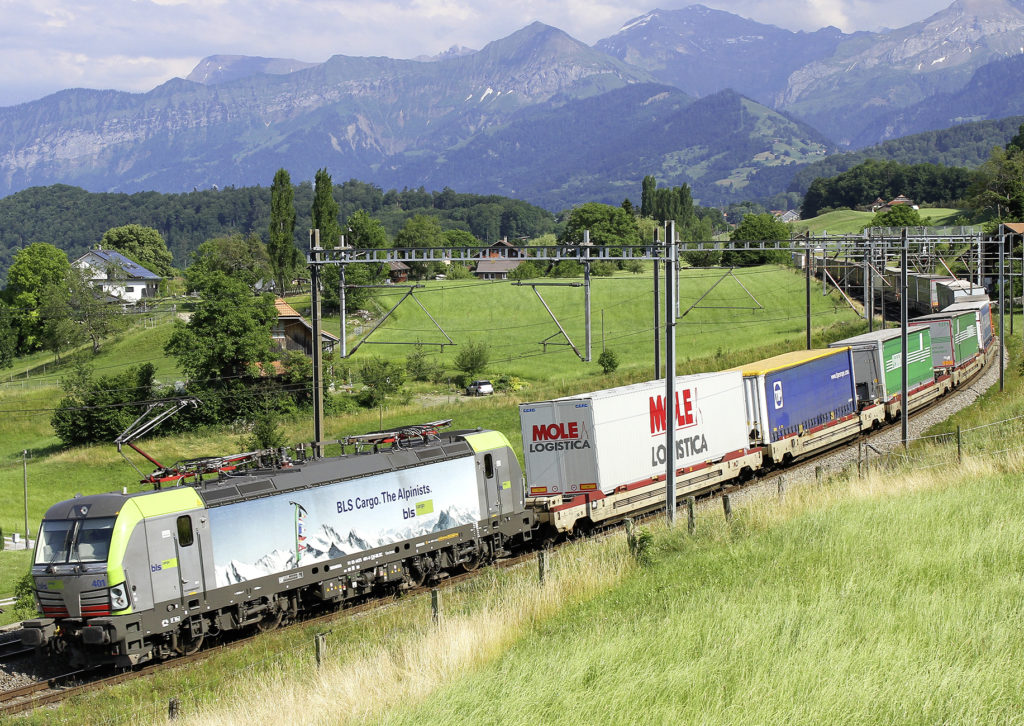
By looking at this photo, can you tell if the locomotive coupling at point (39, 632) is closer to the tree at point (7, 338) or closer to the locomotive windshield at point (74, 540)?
the locomotive windshield at point (74, 540)

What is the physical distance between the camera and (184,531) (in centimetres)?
1780

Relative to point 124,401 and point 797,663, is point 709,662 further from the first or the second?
point 124,401

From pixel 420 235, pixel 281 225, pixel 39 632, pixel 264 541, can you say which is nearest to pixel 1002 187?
pixel 420 235

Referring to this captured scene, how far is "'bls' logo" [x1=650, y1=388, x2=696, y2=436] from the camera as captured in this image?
87.2 feet

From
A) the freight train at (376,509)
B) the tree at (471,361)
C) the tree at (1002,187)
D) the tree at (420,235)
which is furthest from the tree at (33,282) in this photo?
the tree at (1002,187)

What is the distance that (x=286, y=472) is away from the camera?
781 inches

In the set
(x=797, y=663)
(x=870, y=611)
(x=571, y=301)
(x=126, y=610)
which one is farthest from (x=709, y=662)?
(x=571, y=301)

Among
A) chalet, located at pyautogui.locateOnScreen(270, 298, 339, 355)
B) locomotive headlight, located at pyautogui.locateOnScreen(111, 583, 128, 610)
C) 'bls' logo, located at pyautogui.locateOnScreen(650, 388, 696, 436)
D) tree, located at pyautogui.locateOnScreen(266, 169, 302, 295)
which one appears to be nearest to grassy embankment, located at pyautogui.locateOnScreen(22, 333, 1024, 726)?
locomotive headlight, located at pyautogui.locateOnScreen(111, 583, 128, 610)

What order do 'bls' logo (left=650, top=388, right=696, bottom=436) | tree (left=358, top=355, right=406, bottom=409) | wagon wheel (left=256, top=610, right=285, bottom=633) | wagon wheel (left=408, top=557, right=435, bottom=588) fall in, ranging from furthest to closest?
tree (left=358, top=355, right=406, bottom=409)
'bls' logo (left=650, top=388, right=696, bottom=436)
wagon wheel (left=408, top=557, right=435, bottom=588)
wagon wheel (left=256, top=610, right=285, bottom=633)

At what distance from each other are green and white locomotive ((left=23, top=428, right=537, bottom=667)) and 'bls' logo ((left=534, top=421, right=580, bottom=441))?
1.07 m

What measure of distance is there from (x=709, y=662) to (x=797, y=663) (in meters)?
0.95

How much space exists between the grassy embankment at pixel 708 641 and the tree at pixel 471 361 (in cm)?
5250

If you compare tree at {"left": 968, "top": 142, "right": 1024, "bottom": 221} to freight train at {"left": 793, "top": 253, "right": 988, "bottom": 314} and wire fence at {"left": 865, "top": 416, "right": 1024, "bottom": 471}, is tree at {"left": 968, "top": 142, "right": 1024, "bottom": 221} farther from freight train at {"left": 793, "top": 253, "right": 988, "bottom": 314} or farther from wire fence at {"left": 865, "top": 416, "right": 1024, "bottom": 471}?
wire fence at {"left": 865, "top": 416, "right": 1024, "bottom": 471}

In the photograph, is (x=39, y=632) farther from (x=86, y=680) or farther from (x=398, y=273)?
(x=398, y=273)
